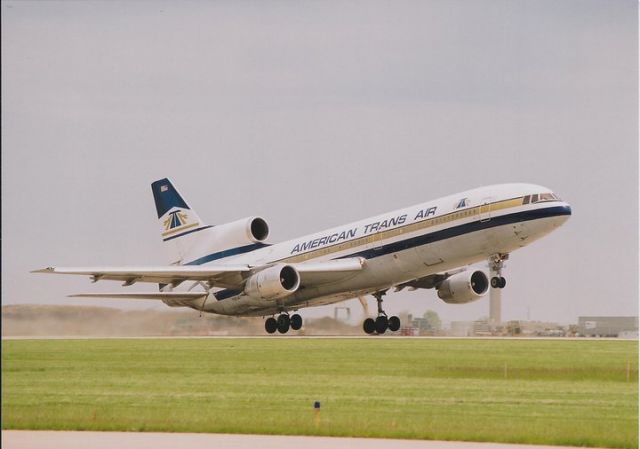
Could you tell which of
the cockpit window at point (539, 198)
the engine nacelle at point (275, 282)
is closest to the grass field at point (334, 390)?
the engine nacelle at point (275, 282)

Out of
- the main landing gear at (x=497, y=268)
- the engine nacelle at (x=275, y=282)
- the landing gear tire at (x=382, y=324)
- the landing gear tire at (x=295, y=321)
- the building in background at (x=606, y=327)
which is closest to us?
the main landing gear at (x=497, y=268)

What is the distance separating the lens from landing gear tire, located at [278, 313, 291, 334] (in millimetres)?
46500

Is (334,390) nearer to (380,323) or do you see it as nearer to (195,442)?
(195,442)

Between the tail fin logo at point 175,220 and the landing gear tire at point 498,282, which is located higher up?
the tail fin logo at point 175,220

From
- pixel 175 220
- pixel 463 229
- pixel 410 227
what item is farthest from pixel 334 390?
pixel 175 220

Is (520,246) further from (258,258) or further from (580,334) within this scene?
(580,334)

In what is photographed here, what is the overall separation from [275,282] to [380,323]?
8.16m

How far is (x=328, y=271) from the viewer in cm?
4375

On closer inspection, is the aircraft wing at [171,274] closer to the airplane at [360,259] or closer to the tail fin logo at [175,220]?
the airplane at [360,259]

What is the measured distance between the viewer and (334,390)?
95.3ft

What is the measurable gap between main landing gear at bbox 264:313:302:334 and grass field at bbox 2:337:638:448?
1.16 m

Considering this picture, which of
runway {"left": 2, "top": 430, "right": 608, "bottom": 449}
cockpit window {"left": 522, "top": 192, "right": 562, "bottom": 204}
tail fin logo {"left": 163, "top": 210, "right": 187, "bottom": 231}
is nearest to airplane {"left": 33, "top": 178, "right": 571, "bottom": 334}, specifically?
cockpit window {"left": 522, "top": 192, "right": 562, "bottom": 204}

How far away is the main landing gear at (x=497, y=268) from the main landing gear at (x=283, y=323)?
32.9ft

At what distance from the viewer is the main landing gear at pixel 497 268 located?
40250mm
